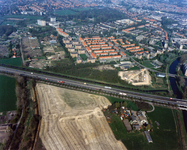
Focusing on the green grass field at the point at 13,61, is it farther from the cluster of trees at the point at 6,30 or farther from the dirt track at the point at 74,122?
the cluster of trees at the point at 6,30

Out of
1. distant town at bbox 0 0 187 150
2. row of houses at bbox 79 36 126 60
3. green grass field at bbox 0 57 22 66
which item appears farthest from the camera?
row of houses at bbox 79 36 126 60

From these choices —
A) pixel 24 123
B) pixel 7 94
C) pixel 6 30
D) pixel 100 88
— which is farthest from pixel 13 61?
pixel 6 30

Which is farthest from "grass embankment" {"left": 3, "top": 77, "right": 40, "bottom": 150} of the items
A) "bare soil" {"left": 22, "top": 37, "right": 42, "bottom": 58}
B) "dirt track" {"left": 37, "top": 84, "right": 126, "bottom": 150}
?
"bare soil" {"left": 22, "top": 37, "right": 42, "bottom": 58}

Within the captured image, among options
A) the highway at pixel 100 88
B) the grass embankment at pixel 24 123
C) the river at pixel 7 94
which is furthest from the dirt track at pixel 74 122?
the river at pixel 7 94

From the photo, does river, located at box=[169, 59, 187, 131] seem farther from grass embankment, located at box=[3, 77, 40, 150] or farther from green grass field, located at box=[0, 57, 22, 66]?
green grass field, located at box=[0, 57, 22, 66]

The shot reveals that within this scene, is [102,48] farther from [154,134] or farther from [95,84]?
[154,134]

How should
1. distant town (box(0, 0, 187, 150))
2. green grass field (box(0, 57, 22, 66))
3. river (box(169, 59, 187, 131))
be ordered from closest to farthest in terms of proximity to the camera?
distant town (box(0, 0, 187, 150)) < river (box(169, 59, 187, 131)) < green grass field (box(0, 57, 22, 66))

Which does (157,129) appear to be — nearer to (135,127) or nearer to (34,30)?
(135,127)

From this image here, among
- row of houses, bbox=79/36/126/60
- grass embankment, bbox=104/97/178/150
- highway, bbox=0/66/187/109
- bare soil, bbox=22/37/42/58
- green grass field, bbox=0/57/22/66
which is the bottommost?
grass embankment, bbox=104/97/178/150
